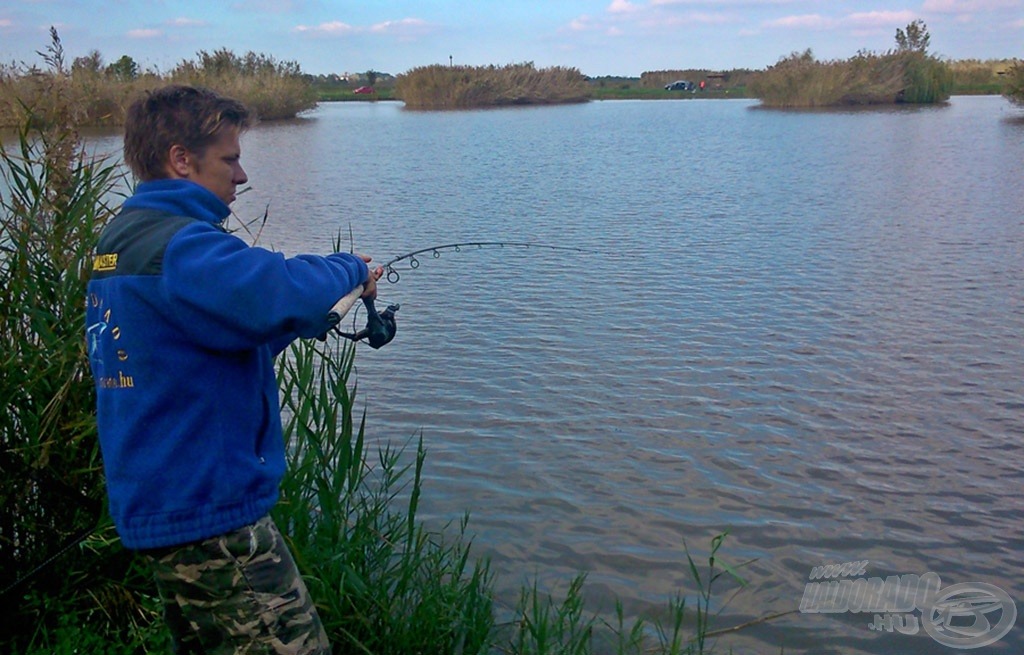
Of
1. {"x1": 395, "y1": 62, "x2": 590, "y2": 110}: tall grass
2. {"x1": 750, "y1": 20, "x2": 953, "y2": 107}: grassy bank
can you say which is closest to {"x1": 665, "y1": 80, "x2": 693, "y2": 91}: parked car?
{"x1": 395, "y1": 62, "x2": 590, "y2": 110}: tall grass

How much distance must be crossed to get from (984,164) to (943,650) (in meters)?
16.1

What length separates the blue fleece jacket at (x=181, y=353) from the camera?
86.0 inches

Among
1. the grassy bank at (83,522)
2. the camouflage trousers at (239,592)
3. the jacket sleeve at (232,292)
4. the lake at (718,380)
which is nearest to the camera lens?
the jacket sleeve at (232,292)

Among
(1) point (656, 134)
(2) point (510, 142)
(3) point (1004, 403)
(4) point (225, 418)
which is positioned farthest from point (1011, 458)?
(1) point (656, 134)

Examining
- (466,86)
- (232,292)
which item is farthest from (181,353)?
(466,86)

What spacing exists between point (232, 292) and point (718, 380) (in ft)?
17.5

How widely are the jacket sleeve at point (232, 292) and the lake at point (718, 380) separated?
2558mm

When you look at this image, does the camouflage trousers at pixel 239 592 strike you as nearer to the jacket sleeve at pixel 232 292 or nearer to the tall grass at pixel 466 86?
the jacket sleeve at pixel 232 292

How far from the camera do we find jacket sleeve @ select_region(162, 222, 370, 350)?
7.09 ft

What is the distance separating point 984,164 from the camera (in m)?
18.1

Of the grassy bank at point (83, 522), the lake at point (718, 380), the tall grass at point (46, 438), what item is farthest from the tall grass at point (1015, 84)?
the tall grass at point (46, 438)

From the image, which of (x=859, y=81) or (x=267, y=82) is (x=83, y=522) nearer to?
(x=267, y=82)

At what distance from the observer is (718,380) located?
7039 millimetres

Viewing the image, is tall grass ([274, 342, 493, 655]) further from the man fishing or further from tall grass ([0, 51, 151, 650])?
the man fishing
